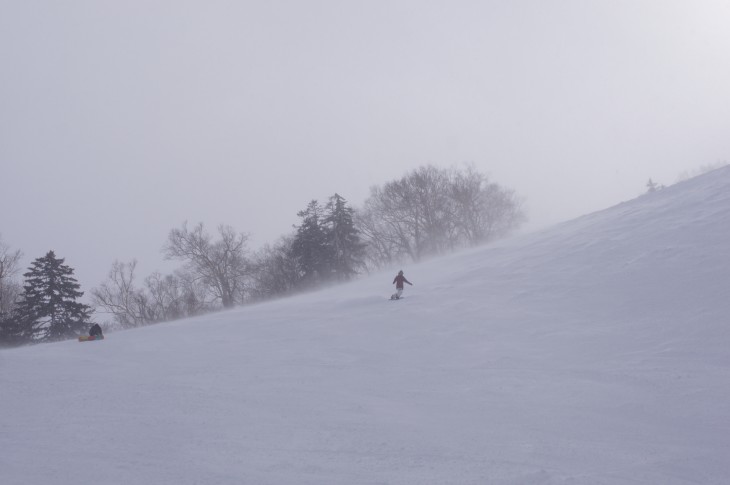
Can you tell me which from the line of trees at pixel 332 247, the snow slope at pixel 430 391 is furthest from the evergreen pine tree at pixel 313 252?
the snow slope at pixel 430 391

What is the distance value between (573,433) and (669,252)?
41.3 feet

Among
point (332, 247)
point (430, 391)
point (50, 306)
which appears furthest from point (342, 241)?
point (430, 391)

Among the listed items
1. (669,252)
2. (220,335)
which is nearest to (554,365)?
(669,252)

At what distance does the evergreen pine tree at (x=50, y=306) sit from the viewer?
37.1 m

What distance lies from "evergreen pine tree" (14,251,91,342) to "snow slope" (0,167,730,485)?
2135 cm

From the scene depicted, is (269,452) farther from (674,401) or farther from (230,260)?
(230,260)

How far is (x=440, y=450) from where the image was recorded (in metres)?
7.98

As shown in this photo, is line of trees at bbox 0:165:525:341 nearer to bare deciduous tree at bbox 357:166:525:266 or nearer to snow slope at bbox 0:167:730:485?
bare deciduous tree at bbox 357:166:525:266

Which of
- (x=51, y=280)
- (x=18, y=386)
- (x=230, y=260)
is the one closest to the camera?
(x=18, y=386)

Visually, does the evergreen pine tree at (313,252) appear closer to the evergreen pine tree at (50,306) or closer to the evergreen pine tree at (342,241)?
the evergreen pine tree at (342,241)

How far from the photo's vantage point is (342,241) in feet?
169

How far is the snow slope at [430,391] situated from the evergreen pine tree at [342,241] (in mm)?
30420

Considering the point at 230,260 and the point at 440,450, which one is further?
the point at 230,260

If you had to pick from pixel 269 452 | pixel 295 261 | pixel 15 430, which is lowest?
pixel 269 452
